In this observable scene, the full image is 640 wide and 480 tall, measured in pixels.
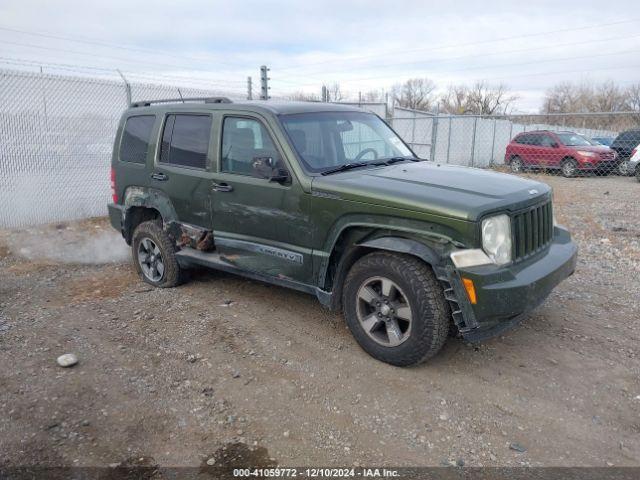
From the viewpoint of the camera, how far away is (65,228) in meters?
8.77

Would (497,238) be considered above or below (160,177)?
below

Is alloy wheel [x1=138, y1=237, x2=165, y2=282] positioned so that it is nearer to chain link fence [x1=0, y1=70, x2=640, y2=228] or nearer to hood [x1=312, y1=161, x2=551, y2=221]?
hood [x1=312, y1=161, x2=551, y2=221]

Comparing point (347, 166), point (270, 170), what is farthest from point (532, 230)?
point (270, 170)

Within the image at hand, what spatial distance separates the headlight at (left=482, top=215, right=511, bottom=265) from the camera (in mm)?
3361

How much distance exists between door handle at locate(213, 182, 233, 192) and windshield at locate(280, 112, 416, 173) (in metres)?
0.74

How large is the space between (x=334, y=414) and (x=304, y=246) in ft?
4.52

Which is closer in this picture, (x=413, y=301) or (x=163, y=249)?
(x=413, y=301)

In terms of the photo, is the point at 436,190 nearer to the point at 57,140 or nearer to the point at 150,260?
the point at 150,260

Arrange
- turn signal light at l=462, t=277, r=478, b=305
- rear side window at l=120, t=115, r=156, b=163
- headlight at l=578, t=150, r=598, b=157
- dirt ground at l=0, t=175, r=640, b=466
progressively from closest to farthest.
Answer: dirt ground at l=0, t=175, r=640, b=466 → turn signal light at l=462, t=277, r=478, b=305 → rear side window at l=120, t=115, r=156, b=163 → headlight at l=578, t=150, r=598, b=157

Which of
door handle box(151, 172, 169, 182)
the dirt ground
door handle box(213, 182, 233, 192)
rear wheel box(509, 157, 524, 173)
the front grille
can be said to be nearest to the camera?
the dirt ground

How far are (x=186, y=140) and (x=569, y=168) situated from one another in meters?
15.4

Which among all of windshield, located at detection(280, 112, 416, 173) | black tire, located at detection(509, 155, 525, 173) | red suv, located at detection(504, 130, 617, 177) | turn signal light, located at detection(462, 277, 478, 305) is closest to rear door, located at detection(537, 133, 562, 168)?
red suv, located at detection(504, 130, 617, 177)

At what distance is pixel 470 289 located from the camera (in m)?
3.28

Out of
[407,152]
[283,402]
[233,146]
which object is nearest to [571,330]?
[407,152]
